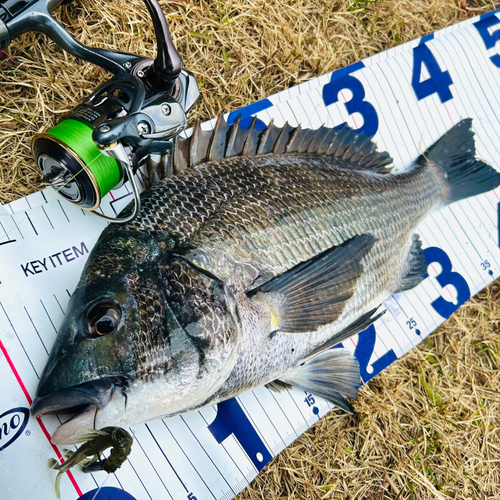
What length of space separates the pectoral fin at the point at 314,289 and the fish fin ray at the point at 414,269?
23.4 inches

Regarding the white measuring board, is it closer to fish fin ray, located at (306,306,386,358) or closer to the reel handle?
fish fin ray, located at (306,306,386,358)

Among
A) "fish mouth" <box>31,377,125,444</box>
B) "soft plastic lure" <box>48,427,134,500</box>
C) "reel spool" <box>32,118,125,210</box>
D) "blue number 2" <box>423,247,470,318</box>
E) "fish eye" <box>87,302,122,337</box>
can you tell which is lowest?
"blue number 2" <box>423,247,470,318</box>

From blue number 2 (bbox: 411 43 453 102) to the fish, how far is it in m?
0.73

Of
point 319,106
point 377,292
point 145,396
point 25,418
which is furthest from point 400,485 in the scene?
point 319,106

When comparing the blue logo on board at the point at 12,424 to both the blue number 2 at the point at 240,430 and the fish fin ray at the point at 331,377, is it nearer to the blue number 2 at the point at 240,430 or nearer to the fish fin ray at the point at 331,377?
the blue number 2 at the point at 240,430

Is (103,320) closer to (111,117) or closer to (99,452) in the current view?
(99,452)

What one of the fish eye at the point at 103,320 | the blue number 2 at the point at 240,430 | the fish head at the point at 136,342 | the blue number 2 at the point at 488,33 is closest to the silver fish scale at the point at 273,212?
the fish head at the point at 136,342

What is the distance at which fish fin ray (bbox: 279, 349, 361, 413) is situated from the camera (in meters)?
1.94

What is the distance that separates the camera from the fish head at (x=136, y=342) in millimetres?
1230

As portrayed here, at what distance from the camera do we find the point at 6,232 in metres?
1.75

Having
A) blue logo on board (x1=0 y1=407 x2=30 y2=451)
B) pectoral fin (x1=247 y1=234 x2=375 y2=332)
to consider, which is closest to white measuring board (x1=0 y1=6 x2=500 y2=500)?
blue logo on board (x1=0 y1=407 x2=30 y2=451)

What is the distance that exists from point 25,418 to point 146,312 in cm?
74

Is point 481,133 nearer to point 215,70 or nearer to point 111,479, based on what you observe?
point 215,70

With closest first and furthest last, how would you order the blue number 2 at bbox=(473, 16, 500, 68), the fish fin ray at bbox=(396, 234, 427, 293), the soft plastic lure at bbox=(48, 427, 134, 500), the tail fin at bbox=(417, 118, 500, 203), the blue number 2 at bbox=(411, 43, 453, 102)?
the soft plastic lure at bbox=(48, 427, 134, 500) < the fish fin ray at bbox=(396, 234, 427, 293) < the tail fin at bbox=(417, 118, 500, 203) < the blue number 2 at bbox=(411, 43, 453, 102) < the blue number 2 at bbox=(473, 16, 500, 68)
